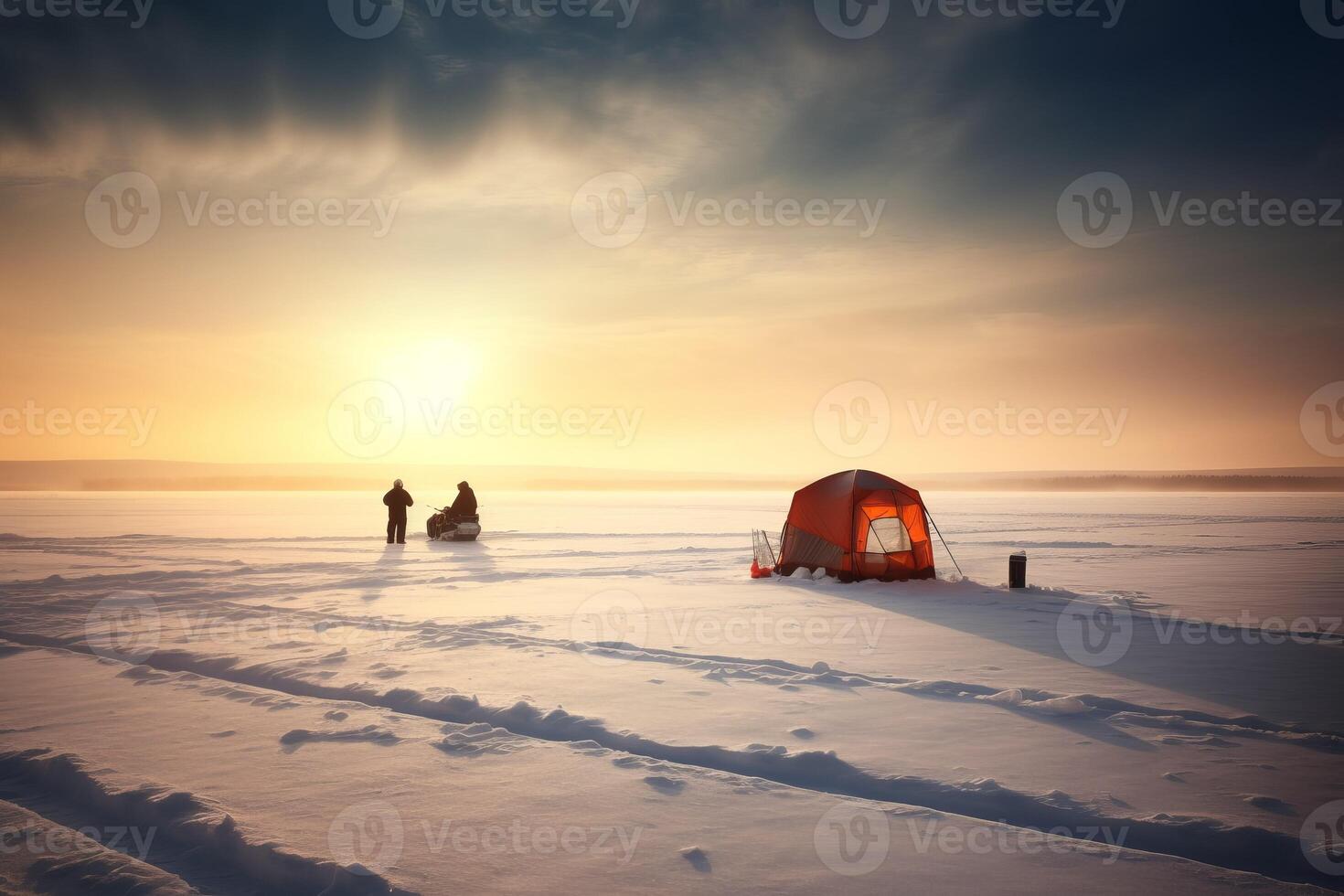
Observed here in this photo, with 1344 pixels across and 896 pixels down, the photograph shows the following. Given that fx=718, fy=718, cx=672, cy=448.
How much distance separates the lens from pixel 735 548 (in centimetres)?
2538

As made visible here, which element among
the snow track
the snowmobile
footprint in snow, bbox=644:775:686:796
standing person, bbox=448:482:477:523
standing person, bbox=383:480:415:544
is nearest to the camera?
the snow track

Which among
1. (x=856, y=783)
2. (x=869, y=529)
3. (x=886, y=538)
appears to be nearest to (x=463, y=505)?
(x=869, y=529)

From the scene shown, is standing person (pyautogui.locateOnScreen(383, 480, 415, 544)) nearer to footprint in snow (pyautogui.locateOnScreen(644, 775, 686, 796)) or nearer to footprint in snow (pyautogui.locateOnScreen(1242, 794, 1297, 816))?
footprint in snow (pyautogui.locateOnScreen(644, 775, 686, 796))

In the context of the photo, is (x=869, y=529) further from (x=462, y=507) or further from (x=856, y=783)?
(x=462, y=507)

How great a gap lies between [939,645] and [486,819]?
728 cm

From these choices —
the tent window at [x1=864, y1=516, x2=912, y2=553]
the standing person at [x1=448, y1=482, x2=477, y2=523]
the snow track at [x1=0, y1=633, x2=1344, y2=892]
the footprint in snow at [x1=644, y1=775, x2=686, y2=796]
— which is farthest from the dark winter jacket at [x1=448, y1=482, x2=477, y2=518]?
the footprint in snow at [x1=644, y1=775, x2=686, y2=796]

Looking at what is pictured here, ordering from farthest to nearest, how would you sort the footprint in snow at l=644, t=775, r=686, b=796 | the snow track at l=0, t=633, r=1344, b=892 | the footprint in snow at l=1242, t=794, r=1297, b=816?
the footprint in snow at l=644, t=775, r=686, b=796 < the footprint in snow at l=1242, t=794, r=1297, b=816 < the snow track at l=0, t=633, r=1344, b=892

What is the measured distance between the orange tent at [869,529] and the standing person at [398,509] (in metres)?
15.2

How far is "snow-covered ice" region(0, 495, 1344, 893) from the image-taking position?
423cm

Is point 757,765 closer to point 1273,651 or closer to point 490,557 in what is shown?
point 1273,651

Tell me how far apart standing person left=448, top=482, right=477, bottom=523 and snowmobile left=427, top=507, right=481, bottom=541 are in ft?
0.22

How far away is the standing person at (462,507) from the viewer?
2678 centimetres

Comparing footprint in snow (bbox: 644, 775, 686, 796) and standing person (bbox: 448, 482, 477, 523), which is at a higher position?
standing person (bbox: 448, 482, 477, 523)

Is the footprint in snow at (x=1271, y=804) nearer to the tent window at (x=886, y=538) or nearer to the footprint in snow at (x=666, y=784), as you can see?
the footprint in snow at (x=666, y=784)
